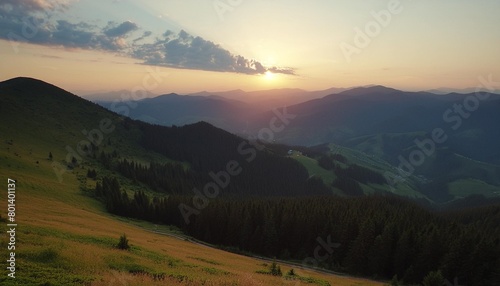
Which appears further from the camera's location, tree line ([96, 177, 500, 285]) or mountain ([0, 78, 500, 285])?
tree line ([96, 177, 500, 285])

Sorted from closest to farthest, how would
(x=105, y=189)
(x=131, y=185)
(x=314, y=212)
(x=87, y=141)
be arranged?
1. (x=314, y=212)
2. (x=105, y=189)
3. (x=131, y=185)
4. (x=87, y=141)

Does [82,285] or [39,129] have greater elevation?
[39,129]

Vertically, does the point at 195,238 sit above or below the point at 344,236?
below

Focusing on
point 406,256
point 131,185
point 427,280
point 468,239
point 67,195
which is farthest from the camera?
point 131,185

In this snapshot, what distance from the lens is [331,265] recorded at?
258 ft

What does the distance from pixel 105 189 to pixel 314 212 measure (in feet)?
231

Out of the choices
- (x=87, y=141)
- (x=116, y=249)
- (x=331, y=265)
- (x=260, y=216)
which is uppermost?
(x=87, y=141)

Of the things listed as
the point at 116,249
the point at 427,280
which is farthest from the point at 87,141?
the point at 427,280

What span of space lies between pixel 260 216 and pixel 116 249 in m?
68.5

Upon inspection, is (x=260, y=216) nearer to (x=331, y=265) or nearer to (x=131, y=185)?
(x=331, y=265)

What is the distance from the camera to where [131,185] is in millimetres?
149625

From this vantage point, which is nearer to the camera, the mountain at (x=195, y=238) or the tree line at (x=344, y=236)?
the mountain at (x=195, y=238)

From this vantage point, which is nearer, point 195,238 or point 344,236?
point 344,236

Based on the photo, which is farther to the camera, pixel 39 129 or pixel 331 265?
pixel 39 129
